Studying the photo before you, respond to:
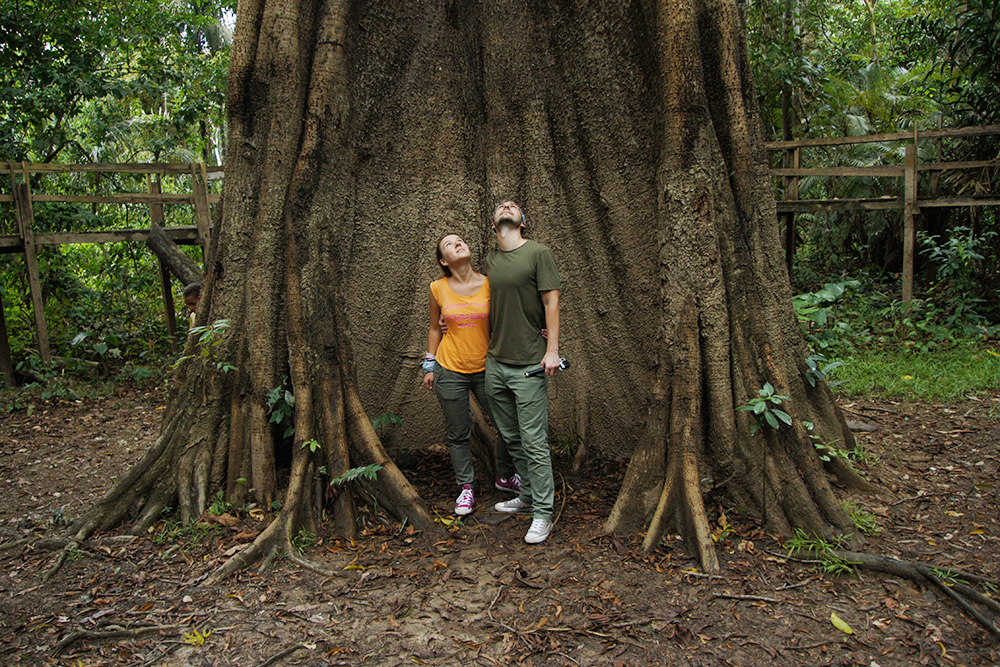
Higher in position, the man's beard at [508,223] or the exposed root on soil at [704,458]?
the man's beard at [508,223]

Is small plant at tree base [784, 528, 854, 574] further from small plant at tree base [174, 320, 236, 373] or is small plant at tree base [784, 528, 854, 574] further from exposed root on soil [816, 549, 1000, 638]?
small plant at tree base [174, 320, 236, 373]

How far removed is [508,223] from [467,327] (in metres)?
0.67

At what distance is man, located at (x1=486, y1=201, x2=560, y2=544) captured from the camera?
147 inches

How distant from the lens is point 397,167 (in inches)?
186

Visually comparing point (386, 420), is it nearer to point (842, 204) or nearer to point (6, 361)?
point (6, 361)

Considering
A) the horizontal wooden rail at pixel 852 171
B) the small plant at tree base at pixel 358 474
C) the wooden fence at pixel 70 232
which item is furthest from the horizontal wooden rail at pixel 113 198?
the horizontal wooden rail at pixel 852 171

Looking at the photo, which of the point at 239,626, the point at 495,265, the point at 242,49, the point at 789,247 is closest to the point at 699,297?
the point at 495,265

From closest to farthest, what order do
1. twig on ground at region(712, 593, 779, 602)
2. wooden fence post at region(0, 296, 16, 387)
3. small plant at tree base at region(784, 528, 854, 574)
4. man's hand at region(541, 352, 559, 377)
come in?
twig on ground at region(712, 593, 779, 602), small plant at tree base at region(784, 528, 854, 574), man's hand at region(541, 352, 559, 377), wooden fence post at region(0, 296, 16, 387)

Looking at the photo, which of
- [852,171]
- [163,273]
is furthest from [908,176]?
[163,273]

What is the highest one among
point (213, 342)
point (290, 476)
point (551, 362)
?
point (213, 342)

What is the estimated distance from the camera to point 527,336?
3.80 metres

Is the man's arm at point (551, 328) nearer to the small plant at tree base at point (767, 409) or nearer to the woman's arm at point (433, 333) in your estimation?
the woman's arm at point (433, 333)

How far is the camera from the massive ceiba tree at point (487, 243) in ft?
12.6

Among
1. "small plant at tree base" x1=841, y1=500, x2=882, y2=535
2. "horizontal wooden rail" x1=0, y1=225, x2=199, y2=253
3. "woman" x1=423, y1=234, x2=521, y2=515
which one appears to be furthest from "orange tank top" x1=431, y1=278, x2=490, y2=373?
"horizontal wooden rail" x1=0, y1=225, x2=199, y2=253
